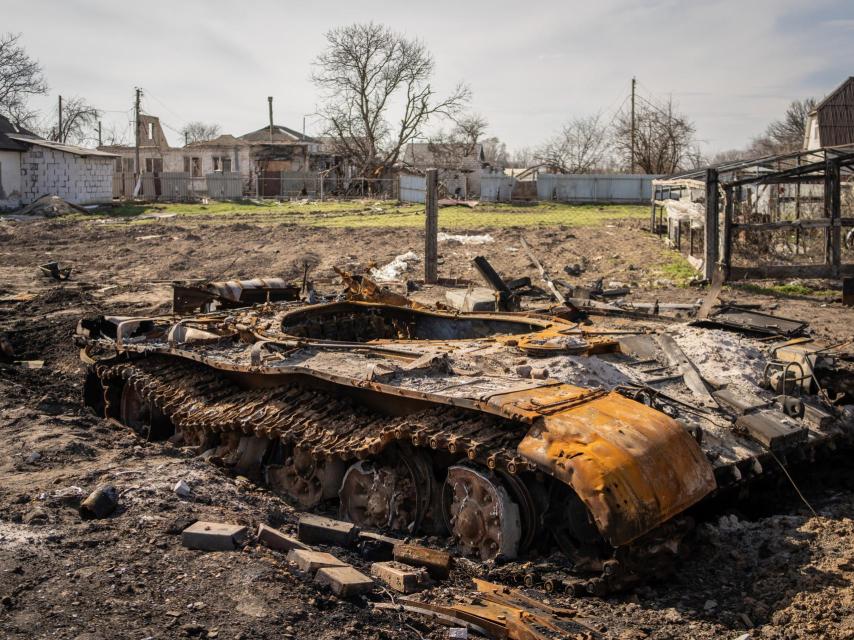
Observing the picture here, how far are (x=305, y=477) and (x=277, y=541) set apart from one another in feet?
6.53

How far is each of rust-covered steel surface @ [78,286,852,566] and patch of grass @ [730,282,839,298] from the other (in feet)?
34.6

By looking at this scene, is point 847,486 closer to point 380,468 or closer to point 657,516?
point 657,516

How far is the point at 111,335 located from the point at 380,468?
15.9ft

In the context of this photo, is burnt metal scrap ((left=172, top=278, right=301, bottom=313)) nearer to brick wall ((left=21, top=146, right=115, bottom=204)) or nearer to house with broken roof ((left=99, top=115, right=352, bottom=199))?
brick wall ((left=21, top=146, right=115, bottom=204))

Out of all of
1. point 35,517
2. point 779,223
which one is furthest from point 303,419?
point 779,223

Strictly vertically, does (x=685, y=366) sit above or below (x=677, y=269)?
below

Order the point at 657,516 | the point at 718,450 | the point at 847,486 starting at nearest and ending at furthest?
the point at 657,516, the point at 718,450, the point at 847,486

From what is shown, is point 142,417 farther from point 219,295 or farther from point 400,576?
point 400,576

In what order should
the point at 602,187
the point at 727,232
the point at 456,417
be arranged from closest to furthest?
1. the point at 456,417
2. the point at 727,232
3. the point at 602,187

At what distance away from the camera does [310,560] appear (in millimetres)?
5645

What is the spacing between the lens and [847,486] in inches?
303

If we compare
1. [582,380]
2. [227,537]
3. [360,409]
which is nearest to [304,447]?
[360,409]

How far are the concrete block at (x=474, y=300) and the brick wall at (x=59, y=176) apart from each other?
32.7m

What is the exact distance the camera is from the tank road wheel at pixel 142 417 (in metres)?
9.84
